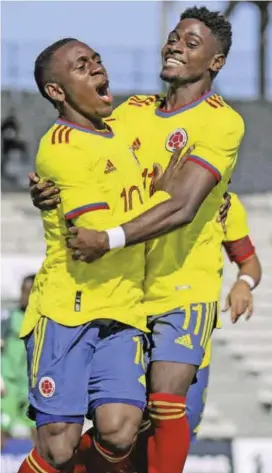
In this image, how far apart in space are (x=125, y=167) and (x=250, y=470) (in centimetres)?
514

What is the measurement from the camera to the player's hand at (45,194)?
230 inches

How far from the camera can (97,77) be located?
19.3ft

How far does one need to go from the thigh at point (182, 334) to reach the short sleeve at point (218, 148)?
0.68m

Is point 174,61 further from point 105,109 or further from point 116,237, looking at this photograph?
point 116,237

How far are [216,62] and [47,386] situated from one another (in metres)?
1.73

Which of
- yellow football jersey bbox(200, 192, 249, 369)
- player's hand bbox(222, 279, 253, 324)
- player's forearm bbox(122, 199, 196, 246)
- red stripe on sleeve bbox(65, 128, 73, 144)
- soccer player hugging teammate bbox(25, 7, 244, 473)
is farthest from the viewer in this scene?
yellow football jersey bbox(200, 192, 249, 369)

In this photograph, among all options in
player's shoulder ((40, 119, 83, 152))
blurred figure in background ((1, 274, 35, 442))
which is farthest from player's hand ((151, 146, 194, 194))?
blurred figure in background ((1, 274, 35, 442))

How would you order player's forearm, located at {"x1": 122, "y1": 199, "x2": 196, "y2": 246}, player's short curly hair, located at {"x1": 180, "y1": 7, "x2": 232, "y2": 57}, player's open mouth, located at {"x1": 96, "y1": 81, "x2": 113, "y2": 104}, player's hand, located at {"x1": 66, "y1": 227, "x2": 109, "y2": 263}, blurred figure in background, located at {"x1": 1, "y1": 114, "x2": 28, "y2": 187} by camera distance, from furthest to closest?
blurred figure in background, located at {"x1": 1, "y1": 114, "x2": 28, "y2": 187}, player's short curly hair, located at {"x1": 180, "y1": 7, "x2": 232, "y2": 57}, player's open mouth, located at {"x1": 96, "y1": 81, "x2": 113, "y2": 104}, player's forearm, located at {"x1": 122, "y1": 199, "x2": 196, "y2": 246}, player's hand, located at {"x1": 66, "y1": 227, "x2": 109, "y2": 263}

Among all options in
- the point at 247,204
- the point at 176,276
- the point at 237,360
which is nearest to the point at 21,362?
the point at 237,360

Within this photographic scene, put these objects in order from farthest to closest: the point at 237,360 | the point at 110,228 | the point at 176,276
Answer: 1. the point at 237,360
2. the point at 176,276
3. the point at 110,228

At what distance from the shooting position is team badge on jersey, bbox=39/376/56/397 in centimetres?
588

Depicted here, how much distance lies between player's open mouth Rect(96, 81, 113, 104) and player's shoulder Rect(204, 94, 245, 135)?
52 centimetres

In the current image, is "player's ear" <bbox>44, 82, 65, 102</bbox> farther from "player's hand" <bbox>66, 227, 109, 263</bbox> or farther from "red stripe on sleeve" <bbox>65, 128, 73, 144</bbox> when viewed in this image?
"player's hand" <bbox>66, 227, 109, 263</bbox>

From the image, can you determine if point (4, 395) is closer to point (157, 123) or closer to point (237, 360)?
point (237, 360)
